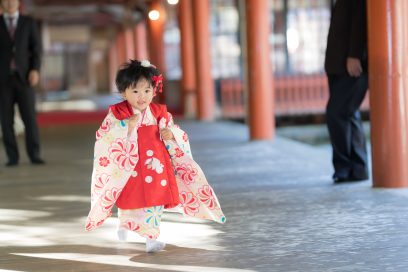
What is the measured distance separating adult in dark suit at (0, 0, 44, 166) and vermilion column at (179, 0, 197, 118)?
716 centimetres

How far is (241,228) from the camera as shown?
13.7 ft

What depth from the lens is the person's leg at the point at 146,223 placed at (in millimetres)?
3689

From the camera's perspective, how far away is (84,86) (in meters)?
39.9

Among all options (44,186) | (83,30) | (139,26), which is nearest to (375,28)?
(44,186)

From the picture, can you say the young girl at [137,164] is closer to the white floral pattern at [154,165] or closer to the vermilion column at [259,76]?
the white floral pattern at [154,165]

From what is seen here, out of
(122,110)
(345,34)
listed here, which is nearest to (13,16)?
(345,34)

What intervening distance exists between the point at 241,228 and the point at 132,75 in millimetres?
1011

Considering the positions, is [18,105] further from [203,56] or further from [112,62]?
[112,62]

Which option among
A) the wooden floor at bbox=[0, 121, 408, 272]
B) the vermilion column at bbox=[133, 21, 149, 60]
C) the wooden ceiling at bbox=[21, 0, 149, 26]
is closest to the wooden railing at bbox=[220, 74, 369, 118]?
the wooden ceiling at bbox=[21, 0, 149, 26]

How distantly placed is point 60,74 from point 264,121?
32.5 meters

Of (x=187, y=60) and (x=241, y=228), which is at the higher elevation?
(x=187, y=60)

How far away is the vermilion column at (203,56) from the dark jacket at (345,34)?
7.31m

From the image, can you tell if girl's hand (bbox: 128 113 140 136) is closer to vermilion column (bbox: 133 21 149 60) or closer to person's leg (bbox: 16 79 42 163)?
person's leg (bbox: 16 79 42 163)

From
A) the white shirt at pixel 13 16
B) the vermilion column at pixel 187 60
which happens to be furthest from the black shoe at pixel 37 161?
the vermilion column at pixel 187 60
